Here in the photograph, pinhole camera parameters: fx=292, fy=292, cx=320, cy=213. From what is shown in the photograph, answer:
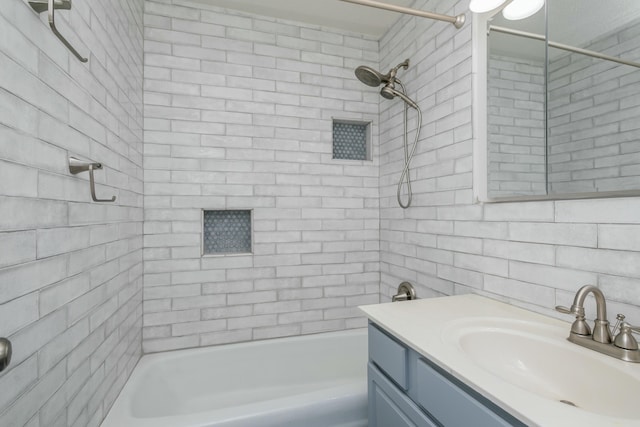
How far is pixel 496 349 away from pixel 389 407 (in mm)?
445

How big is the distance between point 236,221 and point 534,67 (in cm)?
194

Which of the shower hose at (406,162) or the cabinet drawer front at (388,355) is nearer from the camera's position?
the cabinet drawer front at (388,355)

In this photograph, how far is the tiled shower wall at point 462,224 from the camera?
37.9 inches

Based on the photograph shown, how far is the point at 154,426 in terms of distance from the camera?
48.3 inches

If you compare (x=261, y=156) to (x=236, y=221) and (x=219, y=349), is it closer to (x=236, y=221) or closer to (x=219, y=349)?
(x=236, y=221)

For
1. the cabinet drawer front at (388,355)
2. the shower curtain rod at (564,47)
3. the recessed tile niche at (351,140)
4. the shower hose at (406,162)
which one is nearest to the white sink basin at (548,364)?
the cabinet drawer front at (388,355)

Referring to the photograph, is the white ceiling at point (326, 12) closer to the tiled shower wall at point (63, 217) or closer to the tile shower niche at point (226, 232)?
the tiled shower wall at point (63, 217)

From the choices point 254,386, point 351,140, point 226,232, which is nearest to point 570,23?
point 351,140

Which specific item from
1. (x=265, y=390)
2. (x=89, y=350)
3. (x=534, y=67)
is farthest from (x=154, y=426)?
(x=534, y=67)

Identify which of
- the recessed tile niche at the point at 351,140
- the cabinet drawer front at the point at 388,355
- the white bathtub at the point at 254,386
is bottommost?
the white bathtub at the point at 254,386

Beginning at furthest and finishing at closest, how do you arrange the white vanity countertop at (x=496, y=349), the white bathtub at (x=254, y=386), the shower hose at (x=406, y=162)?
the shower hose at (x=406, y=162)
the white bathtub at (x=254, y=386)
the white vanity countertop at (x=496, y=349)

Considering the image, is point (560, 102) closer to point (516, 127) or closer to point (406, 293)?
point (516, 127)

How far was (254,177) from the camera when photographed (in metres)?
2.16

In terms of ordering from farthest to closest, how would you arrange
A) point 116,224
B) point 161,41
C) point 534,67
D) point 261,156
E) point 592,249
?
point 261,156
point 161,41
point 116,224
point 534,67
point 592,249
